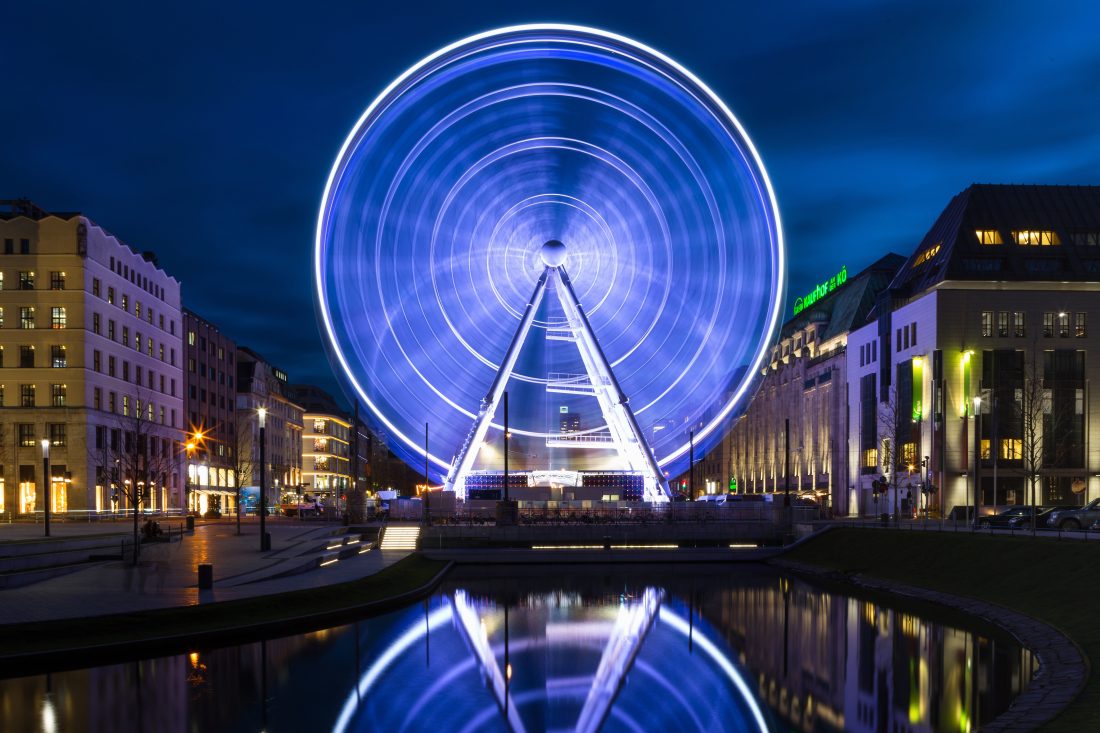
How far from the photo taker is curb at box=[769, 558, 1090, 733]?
62.3 ft

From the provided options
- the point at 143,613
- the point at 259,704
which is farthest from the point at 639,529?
the point at 259,704

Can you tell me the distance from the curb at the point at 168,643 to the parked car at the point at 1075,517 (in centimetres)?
3216

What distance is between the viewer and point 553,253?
5659 centimetres

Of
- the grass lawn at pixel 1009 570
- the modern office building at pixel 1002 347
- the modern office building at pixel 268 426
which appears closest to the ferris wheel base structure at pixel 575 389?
the grass lawn at pixel 1009 570

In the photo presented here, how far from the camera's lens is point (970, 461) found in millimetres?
83312

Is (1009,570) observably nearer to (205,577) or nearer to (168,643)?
(205,577)

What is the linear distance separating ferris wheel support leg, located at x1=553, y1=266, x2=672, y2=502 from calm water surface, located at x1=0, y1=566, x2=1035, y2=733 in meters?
23.9

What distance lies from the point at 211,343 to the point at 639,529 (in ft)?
213

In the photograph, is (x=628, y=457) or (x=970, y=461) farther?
(x=970, y=461)

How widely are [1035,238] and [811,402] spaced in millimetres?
37138

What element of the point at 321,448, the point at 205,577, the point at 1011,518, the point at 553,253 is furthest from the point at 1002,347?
the point at 321,448

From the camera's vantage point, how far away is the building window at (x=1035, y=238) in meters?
89.5

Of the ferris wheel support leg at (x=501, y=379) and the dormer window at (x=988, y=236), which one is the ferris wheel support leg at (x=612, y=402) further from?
the dormer window at (x=988, y=236)

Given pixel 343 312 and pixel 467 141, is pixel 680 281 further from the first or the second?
pixel 343 312
